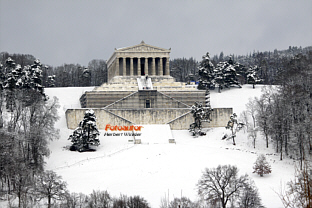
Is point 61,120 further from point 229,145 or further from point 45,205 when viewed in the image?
point 45,205

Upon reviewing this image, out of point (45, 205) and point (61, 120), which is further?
point (61, 120)

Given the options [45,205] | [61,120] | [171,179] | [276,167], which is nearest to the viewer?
[45,205]

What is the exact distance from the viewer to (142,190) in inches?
1086

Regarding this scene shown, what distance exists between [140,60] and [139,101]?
13.8m

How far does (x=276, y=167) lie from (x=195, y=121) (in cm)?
1505

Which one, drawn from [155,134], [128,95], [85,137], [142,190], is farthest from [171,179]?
[128,95]

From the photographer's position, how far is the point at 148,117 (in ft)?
166

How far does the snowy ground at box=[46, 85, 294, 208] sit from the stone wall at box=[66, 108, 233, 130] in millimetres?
1889

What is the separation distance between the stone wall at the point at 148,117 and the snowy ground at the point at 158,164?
1.89 meters

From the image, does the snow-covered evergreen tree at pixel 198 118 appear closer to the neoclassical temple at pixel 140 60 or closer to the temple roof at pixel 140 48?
the neoclassical temple at pixel 140 60

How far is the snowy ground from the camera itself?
92.6 ft

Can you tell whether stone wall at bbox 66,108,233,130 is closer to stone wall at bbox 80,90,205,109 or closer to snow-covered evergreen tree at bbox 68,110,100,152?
stone wall at bbox 80,90,205,109

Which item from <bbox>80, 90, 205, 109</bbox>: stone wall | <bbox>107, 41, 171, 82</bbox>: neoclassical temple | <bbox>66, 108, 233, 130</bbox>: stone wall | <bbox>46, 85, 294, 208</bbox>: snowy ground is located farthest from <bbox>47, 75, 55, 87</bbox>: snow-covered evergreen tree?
<bbox>66, 108, 233, 130</bbox>: stone wall

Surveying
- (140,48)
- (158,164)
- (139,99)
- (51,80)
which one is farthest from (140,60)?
(158,164)
